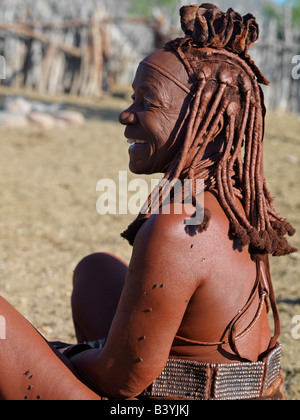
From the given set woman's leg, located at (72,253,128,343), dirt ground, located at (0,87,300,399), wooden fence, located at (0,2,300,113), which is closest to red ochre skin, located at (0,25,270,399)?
woman's leg, located at (72,253,128,343)

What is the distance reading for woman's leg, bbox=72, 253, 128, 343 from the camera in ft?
7.88

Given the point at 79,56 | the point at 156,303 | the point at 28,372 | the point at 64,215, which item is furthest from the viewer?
the point at 79,56

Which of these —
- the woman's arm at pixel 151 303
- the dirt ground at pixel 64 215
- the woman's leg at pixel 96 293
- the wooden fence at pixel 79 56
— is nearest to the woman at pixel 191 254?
the woman's arm at pixel 151 303

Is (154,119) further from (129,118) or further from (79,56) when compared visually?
(79,56)

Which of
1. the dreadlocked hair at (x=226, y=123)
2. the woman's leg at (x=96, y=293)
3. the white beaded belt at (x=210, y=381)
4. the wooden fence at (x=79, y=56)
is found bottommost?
the white beaded belt at (x=210, y=381)

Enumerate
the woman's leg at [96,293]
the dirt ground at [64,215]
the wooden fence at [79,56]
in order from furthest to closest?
the wooden fence at [79,56]
the dirt ground at [64,215]
the woman's leg at [96,293]

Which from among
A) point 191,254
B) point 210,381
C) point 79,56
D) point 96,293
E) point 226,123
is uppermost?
point 79,56

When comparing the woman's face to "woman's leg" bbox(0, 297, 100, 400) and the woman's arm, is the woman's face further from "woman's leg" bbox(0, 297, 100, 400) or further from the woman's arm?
"woman's leg" bbox(0, 297, 100, 400)

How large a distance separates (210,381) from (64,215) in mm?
4094

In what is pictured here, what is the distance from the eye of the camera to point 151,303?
1.68m

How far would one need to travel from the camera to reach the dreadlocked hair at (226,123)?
71.1 inches

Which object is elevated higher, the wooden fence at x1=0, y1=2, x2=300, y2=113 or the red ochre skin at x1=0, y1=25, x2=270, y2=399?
the wooden fence at x1=0, y1=2, x2=300, y2=113

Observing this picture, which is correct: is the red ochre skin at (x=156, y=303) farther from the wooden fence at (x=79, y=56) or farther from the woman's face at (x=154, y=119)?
the wooden fence at (x=79, y=56)

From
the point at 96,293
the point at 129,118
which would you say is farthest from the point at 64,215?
the point at 129,118
